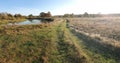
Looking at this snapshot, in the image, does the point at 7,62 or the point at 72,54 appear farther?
the point at 72,54

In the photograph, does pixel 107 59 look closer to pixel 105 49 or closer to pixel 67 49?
pixel 105 49

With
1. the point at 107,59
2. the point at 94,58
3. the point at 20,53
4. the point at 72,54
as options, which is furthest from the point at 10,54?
the point at 107,59

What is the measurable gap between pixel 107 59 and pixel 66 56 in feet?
11.3

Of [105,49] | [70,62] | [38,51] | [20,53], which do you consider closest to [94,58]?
[70,62]

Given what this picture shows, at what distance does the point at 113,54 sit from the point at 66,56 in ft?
14.3

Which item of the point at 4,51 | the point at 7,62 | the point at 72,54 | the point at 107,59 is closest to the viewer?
the point at 7,62

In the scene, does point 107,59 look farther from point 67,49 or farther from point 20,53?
point 20,53

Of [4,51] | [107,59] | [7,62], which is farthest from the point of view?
[4,51]

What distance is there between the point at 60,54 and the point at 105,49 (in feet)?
15.9

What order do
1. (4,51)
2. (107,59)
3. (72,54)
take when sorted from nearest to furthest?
1. (107,59)
2. (72,54)
3. (4,51)

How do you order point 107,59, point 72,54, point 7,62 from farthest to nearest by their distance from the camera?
point 72,54 < point 107,59 < point 7,62

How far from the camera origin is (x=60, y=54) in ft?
55.2

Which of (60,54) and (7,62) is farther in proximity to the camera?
(60,54)

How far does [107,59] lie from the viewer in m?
15.4
